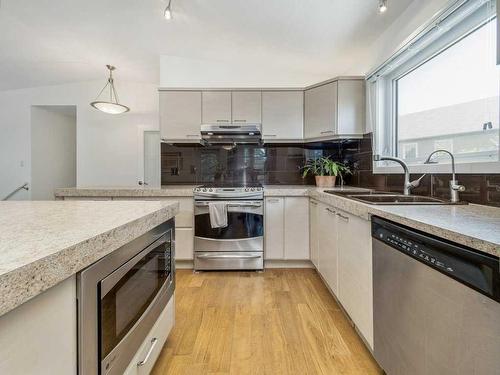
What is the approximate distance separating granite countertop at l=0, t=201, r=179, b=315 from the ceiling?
2075mm

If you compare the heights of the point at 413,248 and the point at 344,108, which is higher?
the point at 344,108

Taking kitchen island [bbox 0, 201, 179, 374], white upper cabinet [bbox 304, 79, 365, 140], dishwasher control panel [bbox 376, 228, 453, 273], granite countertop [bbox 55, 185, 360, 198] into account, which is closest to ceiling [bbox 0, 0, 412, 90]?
white upper cabinet [bbox 304, 79, 365, 140]

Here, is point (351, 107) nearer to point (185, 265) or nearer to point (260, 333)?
point (260, 333)

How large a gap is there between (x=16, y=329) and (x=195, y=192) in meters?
2.24

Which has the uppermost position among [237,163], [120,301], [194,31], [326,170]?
[194,31]

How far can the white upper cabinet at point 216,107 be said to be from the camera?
9.94ft

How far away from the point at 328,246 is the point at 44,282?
1.91 m

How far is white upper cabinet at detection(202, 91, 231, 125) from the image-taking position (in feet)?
9.94

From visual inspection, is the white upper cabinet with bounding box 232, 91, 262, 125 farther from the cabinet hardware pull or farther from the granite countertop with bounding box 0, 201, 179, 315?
the cabinet hardware pull

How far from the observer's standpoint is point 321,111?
289 cm

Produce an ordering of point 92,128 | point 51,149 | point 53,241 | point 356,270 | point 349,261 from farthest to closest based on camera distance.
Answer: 1. point 51,149
2. point 92,128
3. point 349,261
4. point 356,270
5. point 53,241

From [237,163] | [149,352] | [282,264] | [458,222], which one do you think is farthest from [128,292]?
[237,163]

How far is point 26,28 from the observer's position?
2924mm

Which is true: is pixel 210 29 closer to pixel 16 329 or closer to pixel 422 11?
pixel 422 11
